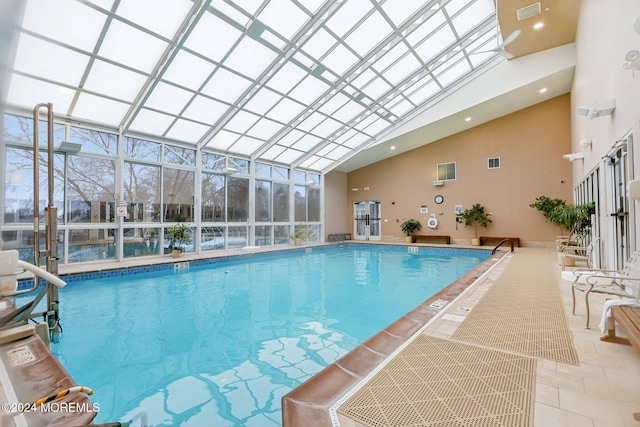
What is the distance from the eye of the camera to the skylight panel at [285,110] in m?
7.99

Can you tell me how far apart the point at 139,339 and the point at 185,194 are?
5813 mm

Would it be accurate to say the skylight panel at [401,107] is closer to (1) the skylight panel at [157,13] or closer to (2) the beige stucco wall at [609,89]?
(2) the beige stucco wall at [609,89]

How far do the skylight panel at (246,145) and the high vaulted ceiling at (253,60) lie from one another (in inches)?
2.2

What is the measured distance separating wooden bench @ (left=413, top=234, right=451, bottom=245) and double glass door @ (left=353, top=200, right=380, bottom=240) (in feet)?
6.27

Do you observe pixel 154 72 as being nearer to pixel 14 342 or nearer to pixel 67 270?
pixel 67 270

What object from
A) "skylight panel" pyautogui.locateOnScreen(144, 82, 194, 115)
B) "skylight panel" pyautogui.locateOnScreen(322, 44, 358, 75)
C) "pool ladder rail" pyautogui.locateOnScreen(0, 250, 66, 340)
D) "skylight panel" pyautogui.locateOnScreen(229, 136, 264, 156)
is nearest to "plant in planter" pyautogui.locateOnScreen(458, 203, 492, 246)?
"skylight panel" pyautogui.locateOnScreen(322, 44, 358, 75)

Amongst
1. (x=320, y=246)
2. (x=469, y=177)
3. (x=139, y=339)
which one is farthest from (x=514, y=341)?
(x=469, y=177)

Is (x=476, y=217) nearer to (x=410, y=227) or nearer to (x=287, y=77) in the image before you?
(x=410, y=227)

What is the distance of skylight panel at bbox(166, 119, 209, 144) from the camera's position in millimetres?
7574

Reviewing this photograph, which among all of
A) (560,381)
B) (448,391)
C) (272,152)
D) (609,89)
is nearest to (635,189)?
(560,381)

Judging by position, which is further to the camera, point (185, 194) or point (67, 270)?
point (185, 194)

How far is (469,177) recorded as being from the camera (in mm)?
11289

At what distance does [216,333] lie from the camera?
3.43 meters

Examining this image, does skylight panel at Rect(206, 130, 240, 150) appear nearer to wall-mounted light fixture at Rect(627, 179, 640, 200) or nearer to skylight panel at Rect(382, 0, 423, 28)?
skylight panel at Rect(382, 0, 423, 28)
